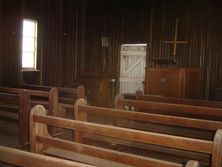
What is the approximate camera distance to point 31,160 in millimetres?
1623

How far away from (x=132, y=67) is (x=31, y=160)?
730 centimetres

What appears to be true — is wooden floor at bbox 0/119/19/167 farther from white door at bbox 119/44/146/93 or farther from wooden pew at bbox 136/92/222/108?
white door at bbox 119/44/146/93

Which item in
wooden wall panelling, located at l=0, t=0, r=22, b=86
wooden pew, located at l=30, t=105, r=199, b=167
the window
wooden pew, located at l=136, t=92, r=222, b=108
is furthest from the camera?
the window

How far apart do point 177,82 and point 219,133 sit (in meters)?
4.28

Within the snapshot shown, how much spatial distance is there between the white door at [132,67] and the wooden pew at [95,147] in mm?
6152

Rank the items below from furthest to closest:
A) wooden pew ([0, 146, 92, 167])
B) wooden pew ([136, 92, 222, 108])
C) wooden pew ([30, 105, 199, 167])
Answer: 1. wooden pew ([136, 92, 222, 108])
2. wooden pew ([30, 105, 199, 167])
3. wooden pew ([0, 146, 92, 167])

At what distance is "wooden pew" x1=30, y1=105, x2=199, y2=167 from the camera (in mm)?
1982

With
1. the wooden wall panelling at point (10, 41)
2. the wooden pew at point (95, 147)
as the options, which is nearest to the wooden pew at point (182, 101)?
the wooden pew at point (95, 147)

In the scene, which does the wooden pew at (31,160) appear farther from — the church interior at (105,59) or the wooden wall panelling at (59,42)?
the wooden wall panelling at (59,42)

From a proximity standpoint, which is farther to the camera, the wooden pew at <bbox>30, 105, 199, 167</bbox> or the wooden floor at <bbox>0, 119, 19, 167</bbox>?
the wooden floor at <bbox>0, 119, 19, 167</bbox>

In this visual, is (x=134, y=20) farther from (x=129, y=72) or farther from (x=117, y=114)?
(x=117, y=114)

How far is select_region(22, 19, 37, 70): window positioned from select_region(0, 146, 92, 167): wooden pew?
6.52 m

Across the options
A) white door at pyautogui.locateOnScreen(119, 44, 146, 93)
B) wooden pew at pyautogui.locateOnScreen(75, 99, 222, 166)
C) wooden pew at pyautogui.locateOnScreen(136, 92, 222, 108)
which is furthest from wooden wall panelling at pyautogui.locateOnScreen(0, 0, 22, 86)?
wooden pew at pyautogui.locateOnScreen(75, 99, 222, 166)

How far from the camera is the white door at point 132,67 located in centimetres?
860
